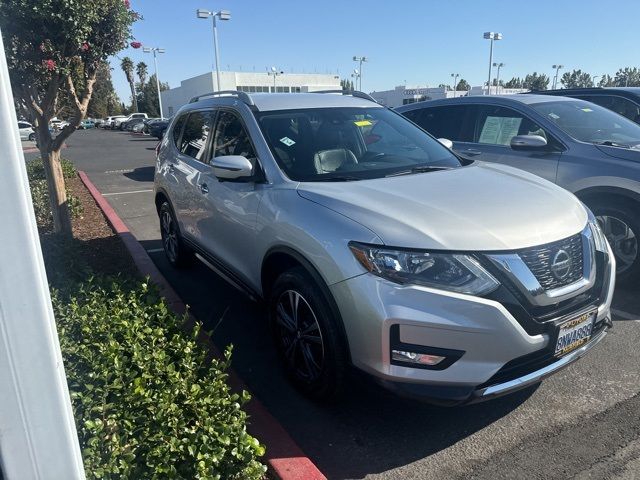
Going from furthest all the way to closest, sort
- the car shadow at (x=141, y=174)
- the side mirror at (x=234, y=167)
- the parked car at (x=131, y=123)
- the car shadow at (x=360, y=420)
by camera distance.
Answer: the parked car at (x=131, y=123) < the car shadow at (x=141, y=174) < the side mirror at (x=234, y=167) < the car shadow at (x=360, y=420)

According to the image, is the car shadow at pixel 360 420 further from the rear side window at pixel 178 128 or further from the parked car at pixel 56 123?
the parked car at pixel 56 123

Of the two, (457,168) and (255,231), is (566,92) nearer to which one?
(457,168)

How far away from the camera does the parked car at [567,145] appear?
4.66m

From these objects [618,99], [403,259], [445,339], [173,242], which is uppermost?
[618,99]

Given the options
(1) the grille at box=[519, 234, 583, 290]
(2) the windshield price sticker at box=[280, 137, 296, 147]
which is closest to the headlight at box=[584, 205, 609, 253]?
(1) the grille at box=[519, 234, 583, 290]

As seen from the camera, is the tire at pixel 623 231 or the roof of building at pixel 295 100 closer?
the roof of building at pixel 295 100

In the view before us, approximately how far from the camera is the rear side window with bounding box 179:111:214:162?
4.64 metres

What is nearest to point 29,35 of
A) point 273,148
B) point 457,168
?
A: point 273,148

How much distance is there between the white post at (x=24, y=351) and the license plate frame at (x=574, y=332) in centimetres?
225

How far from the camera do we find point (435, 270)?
2494 mm

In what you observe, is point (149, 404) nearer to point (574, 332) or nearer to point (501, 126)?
point (574, 332)

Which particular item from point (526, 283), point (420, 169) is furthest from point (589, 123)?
point (526, 283)

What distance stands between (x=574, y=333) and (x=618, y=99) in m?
6.22

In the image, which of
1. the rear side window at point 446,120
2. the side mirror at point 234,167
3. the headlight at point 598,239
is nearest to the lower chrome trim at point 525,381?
the headlight at point 598,239
